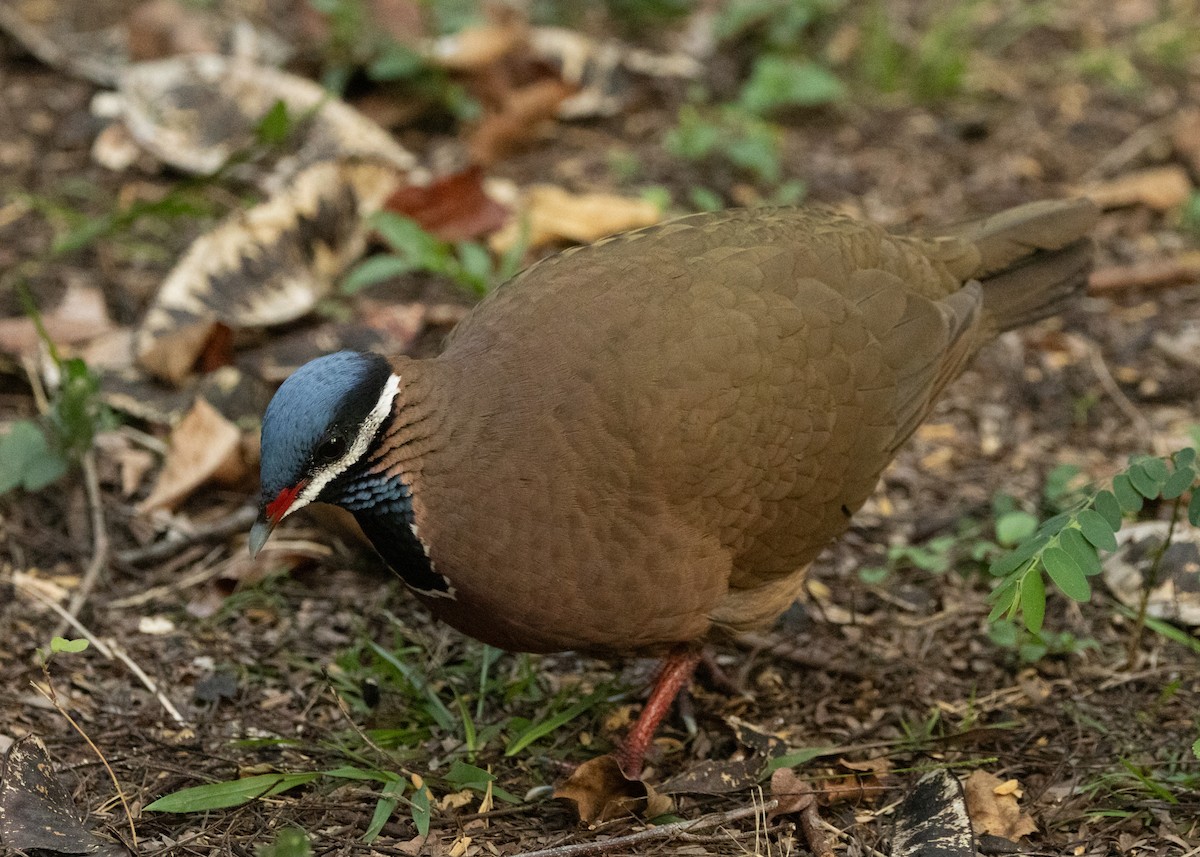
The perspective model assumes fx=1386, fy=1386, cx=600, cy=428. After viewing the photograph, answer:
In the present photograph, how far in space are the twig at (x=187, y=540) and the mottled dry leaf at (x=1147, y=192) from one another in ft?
12.0

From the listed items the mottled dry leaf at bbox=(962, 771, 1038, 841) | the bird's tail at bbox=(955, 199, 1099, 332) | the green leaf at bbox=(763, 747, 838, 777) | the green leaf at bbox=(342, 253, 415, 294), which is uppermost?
the bird's tail at bbox=(955, 199, 1099, 332)

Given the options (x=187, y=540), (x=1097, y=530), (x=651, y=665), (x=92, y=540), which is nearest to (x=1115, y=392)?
(x=1097, y=530)

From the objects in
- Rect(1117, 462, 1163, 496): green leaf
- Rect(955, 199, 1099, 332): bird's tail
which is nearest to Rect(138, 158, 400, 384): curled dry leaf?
Rect(955, 199, 1099, 332): bird's tail

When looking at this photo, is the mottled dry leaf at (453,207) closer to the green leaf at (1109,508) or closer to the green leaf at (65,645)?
the green leaf at (65,645)

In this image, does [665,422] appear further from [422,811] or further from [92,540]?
[92,540]

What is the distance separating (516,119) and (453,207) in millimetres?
970

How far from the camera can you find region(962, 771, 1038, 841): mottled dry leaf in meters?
3.21

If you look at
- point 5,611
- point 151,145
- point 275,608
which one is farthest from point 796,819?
point 151,145

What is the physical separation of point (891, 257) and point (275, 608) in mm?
2000

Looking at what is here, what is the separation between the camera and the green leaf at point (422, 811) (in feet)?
10.3

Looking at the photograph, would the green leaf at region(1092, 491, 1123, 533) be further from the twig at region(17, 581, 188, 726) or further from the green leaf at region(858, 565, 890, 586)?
the twig at region(17, 581, 188, 726)

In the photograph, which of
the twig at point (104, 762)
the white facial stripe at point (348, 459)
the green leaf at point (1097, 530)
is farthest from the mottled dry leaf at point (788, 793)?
the twig at point (104, 762)

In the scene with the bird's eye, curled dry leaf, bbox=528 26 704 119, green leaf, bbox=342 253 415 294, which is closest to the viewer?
the bird's eye

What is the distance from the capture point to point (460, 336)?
3400 millimetres
